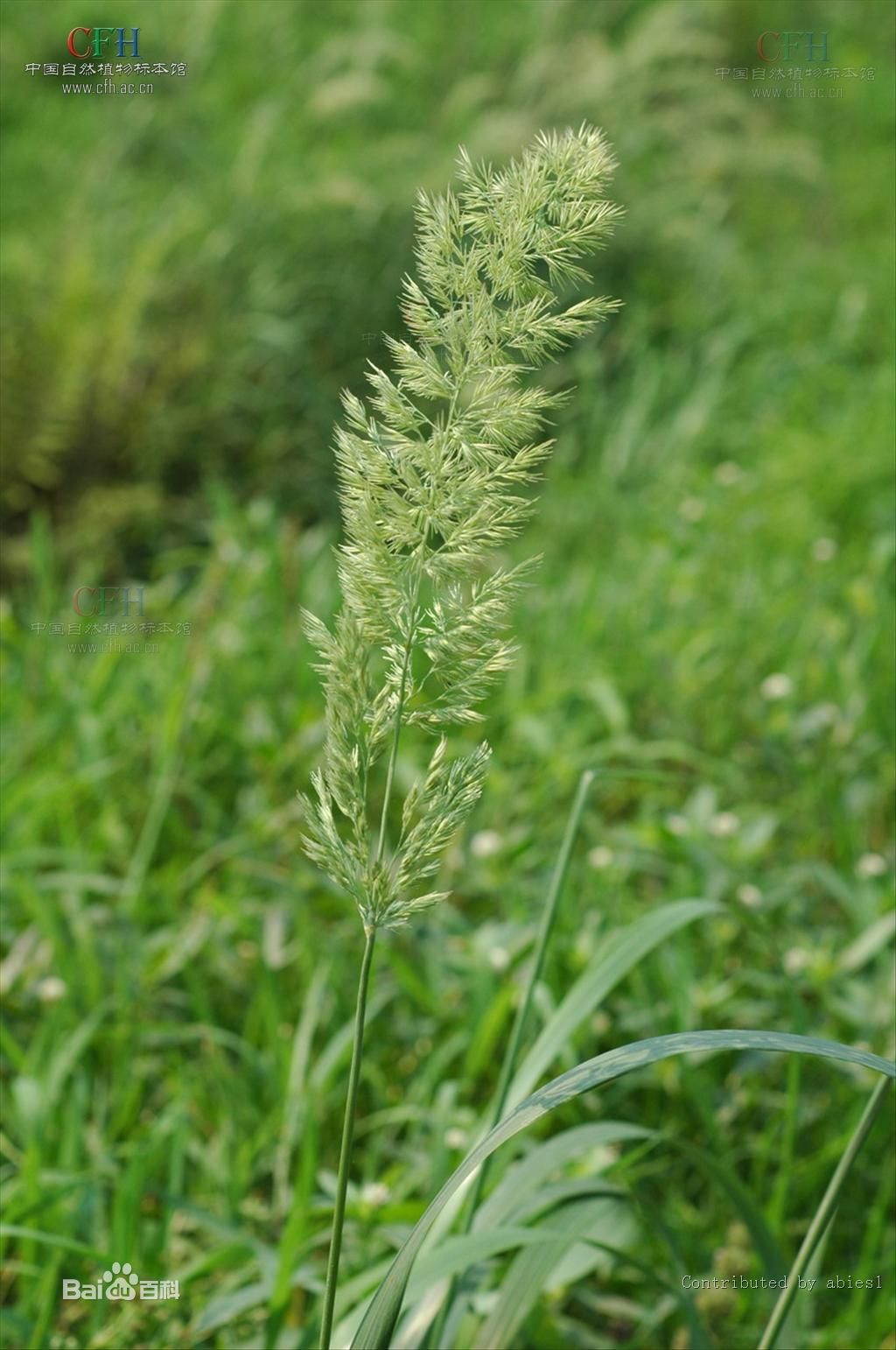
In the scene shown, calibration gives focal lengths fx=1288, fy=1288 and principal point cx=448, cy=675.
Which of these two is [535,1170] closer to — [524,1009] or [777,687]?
[524,1009]

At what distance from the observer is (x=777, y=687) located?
241 centimetres

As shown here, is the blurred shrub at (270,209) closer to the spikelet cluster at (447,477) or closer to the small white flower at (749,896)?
the small white flower at (749,896)

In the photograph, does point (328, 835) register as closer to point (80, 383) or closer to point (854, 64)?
point (80, 383)

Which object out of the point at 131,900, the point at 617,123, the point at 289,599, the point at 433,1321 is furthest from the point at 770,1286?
the point at 617,123

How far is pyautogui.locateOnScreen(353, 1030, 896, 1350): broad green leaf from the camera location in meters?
0.71

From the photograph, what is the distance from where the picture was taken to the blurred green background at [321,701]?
159cm

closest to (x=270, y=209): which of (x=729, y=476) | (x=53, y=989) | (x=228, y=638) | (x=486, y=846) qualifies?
(x=729, y=476)

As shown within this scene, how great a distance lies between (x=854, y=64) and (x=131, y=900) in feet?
16.8

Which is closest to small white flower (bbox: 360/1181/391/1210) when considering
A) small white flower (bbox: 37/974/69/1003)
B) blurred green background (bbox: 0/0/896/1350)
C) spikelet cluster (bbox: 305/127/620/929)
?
blurred green background (bbox: 0/0/896/1350)

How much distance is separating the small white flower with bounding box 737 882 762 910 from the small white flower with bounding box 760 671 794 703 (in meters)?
0.53

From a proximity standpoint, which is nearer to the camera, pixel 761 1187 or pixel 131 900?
pixel 761 1187

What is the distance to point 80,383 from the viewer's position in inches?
131

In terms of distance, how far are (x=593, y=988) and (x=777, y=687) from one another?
1369 mm

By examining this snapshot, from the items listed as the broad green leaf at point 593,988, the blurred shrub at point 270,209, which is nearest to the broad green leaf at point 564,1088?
the broad green leaf at point 593,988
